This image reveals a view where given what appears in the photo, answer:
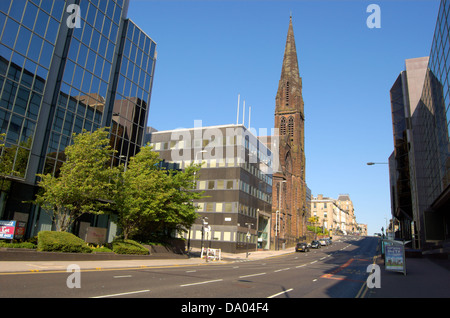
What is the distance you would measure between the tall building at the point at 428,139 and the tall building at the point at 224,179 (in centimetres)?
2417

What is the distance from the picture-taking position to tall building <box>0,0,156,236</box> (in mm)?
24281

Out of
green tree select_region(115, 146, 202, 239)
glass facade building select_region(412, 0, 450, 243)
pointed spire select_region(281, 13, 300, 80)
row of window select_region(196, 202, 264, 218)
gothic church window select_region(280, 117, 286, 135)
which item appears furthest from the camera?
pointed spire select_region(281, 13, 300, 80)

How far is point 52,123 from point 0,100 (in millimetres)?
4842

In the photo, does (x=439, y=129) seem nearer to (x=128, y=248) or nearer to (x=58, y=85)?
(x=128, y=248)

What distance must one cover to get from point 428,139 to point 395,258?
27.3 metres

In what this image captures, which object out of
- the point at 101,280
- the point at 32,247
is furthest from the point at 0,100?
the point at 101,280

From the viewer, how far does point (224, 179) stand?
51312 mm

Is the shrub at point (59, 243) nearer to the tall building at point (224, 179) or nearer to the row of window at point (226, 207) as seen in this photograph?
the tall building at point (224, 179)

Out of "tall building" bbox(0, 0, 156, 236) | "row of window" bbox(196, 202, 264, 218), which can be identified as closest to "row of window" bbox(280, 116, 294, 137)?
"row of window" bbox(196, 202, 264, 218)

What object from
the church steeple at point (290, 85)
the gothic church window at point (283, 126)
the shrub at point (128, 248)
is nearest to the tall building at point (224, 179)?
the shrub at point (128, 248)

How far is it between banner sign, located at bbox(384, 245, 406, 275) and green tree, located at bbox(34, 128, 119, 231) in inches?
792

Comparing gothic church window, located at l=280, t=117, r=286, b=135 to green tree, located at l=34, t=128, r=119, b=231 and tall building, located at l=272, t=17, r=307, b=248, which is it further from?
green tree, located at l=34, t=128, r=119, b=231

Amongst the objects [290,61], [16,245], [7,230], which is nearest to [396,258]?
[16,245]
